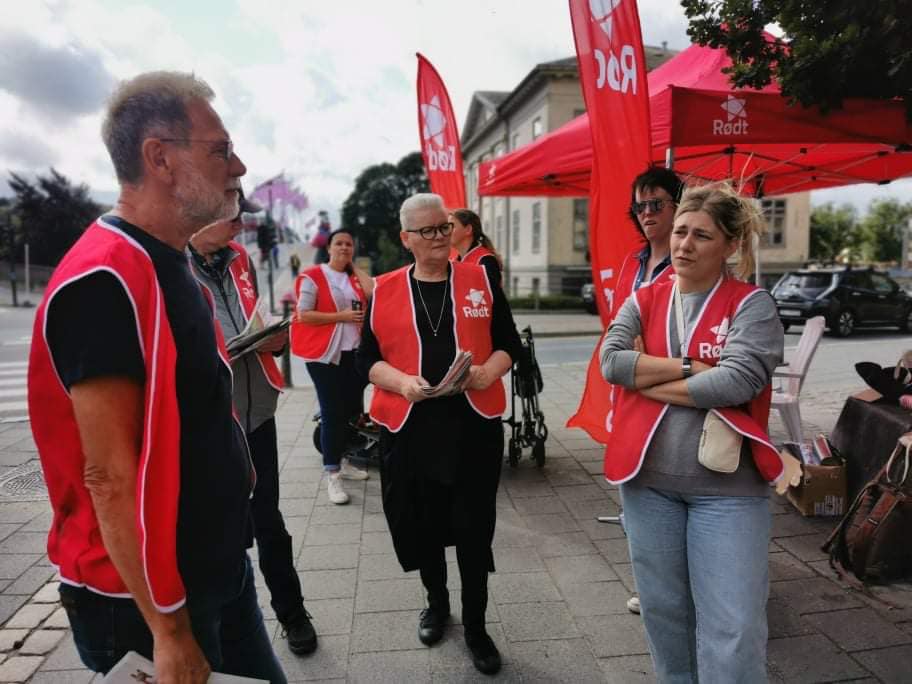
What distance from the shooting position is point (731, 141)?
4.39m

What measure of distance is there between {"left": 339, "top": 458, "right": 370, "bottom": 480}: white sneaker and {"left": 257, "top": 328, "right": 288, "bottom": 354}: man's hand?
8.31 feet

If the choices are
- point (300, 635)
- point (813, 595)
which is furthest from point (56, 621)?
point (813, 595)

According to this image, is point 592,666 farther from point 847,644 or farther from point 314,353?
point 314,353

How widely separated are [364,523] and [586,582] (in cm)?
160

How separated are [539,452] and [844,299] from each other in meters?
14.3

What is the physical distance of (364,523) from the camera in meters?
4.32

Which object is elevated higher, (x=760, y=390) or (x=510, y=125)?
(x=510, y=125)

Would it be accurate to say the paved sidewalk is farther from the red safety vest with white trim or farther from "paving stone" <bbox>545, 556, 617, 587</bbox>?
the red safety vest with white trim

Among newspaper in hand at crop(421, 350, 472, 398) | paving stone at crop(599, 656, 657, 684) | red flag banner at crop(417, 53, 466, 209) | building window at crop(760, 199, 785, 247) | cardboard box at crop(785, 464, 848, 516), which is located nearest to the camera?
newspaper in hand at crop(421, 350, 472, 398)

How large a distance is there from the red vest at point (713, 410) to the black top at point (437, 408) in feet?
2.33

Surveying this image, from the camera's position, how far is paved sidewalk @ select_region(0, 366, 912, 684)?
105 inches

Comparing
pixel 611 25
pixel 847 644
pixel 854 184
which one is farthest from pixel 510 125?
pixel 847 644

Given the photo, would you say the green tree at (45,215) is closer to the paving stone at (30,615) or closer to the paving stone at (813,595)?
the paving stone at (30,615)

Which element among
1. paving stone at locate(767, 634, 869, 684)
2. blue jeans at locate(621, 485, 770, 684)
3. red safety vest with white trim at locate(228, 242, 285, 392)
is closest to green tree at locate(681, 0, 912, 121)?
blue jeans at locate(621, 485, 770, 684)
